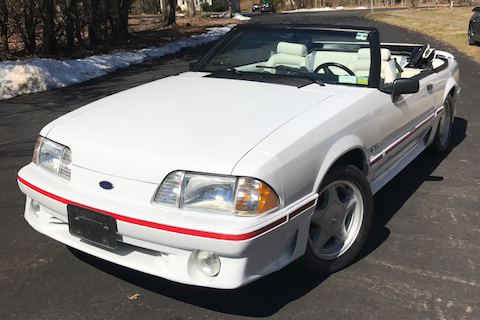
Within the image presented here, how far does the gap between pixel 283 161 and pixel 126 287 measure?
4.15 feet

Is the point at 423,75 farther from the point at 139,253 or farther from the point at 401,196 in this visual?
the point at 139,253

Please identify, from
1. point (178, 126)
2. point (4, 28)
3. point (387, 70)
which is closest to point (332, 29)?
point (387, 70)

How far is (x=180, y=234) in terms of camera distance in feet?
8.25

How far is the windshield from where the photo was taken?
3.97 metres

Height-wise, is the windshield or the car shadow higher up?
the windshield

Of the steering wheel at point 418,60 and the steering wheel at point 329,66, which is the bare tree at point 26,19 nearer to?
the steering wheel at point 418,60

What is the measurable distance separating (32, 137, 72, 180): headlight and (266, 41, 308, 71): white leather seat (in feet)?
6.52

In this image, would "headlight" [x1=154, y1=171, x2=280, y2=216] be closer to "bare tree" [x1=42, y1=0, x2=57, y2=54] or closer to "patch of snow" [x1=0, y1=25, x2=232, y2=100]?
"patch of snow" [x1=0, y1=25, x2=232, y2=100]

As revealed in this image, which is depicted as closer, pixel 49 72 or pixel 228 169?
pixel 228 169

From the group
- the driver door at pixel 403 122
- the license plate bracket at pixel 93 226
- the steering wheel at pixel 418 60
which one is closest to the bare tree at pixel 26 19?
the steering wheel at pixel 418 60

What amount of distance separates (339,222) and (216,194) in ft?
3.46

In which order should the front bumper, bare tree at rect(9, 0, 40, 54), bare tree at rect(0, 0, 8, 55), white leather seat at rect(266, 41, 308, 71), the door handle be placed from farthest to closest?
bare tree at rect(9, 0, 40, 54) < bare tree at rect(0, 0, 8, 55) < the door handle < white leather seat at rect(266, 41, 308, 71) < the front bumper

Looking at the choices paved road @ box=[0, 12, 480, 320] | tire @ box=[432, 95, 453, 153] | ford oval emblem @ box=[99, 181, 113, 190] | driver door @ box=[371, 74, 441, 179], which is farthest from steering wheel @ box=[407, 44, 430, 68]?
ford oval emblem @ box=[99, 181, 113, 190]

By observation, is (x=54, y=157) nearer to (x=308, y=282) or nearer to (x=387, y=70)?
(x=308, y=282)
